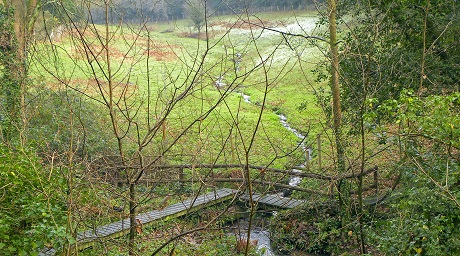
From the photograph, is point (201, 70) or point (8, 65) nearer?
point (201, 70)

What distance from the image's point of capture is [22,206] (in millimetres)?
5398

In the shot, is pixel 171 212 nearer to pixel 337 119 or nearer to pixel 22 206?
pixel 337 119

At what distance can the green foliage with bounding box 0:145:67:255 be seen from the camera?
5.37 m

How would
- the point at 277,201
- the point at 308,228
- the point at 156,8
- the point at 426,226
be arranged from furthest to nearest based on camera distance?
the point at 156,8 → the point at 277,201 → the point at 308,228 → the point at 426,226

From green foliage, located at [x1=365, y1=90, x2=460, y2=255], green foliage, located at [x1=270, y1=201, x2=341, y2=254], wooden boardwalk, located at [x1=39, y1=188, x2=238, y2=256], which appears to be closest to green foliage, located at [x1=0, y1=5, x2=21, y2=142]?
wooden boardwalk, located at [x1=39, y1=188, x2=238, y2=256]

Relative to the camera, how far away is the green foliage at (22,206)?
537 centimetres

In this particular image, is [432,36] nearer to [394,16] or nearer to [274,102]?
[394,16]

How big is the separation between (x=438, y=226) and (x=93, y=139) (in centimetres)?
1007

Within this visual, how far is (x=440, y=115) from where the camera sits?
6.02 metres

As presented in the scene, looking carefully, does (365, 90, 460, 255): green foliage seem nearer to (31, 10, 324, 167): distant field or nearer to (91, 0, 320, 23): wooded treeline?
(31, 10, 324, 167): distant field

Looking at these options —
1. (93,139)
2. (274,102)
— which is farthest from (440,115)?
(274,102)

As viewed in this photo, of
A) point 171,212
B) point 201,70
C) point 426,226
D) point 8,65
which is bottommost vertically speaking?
point 171,212

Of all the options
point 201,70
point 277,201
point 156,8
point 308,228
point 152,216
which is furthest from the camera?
point 156,8

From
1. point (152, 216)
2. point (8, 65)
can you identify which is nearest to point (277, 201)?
point (152, 216)
